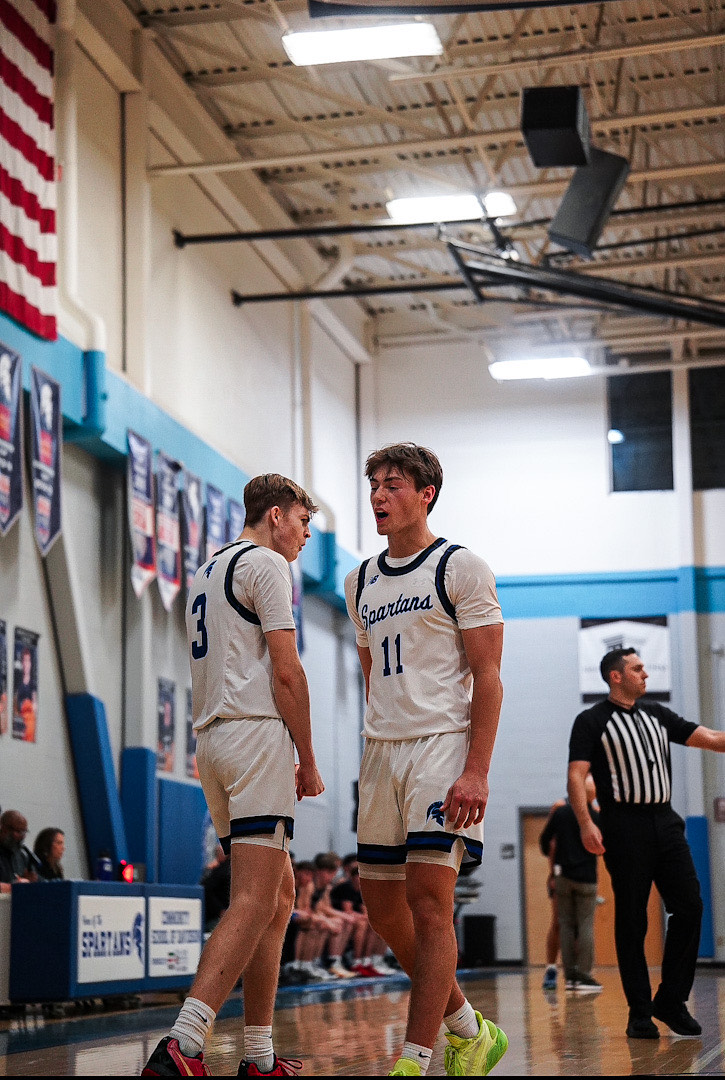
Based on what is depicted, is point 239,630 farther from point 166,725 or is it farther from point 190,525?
point 190,525

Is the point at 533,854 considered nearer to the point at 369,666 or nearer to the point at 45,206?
the point at 45,206

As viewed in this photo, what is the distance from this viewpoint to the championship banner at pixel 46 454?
10.4 m

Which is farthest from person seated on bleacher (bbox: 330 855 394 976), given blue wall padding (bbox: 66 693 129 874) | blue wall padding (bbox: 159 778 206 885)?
blue wall padding (bbox: 66 693 129 874)

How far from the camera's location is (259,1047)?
404 cm

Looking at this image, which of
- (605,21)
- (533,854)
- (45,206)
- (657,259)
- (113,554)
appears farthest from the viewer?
(533,854)

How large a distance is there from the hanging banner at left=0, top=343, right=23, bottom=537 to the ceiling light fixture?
215 inches

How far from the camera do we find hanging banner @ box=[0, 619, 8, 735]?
10.4 m

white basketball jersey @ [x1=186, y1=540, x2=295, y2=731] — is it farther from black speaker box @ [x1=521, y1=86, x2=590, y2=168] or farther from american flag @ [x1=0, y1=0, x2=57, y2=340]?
black speaker box @ [x1=521, y1=86, x2=590, y2=168]

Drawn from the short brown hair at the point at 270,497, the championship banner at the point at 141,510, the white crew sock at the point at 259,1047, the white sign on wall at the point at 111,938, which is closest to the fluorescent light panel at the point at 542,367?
the championship banner at the point at 141,510

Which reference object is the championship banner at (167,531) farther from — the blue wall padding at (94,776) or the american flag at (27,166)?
the american flag at (27,166)

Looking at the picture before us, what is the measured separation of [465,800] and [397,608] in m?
0.61

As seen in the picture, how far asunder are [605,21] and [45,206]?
6.20m

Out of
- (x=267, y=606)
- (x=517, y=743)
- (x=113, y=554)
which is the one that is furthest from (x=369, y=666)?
(x=517, y=743)

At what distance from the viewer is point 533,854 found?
20391 millimetres
